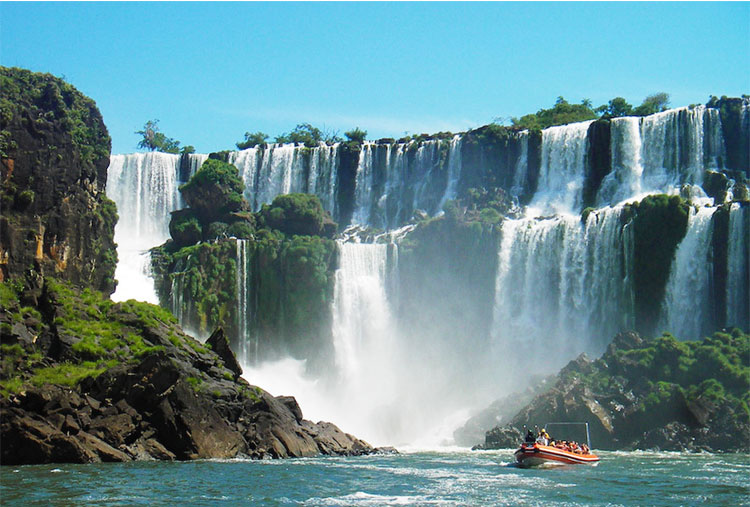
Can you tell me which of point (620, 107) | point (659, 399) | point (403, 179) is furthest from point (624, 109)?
point (659, 399)

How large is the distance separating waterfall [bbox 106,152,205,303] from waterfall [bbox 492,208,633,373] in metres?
27.2

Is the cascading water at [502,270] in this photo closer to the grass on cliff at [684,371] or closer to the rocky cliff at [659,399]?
the grass on cliff at [684,371]

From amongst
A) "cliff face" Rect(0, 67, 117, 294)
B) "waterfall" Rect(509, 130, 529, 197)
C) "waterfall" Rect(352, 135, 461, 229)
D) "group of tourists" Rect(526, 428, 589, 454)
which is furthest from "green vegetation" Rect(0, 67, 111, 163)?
"waterfall" Rect(509, 130, 529, 197)

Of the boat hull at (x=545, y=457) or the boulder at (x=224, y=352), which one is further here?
the boulder at (x=224, y=352)

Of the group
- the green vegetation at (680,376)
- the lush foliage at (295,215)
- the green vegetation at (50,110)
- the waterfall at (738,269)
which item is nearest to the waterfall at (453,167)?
the lush foliage at (295,215)

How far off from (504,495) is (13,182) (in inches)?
1121

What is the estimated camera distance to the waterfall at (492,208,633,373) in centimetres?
5691

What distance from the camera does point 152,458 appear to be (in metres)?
34.6

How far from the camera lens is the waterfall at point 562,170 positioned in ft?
226

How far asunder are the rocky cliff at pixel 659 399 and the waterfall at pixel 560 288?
6950mm

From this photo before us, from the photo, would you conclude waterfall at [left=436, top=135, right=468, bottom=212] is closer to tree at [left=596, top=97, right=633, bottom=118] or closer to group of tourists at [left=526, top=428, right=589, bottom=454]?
tree at [left=596, top=97, right=633, bottom=118]

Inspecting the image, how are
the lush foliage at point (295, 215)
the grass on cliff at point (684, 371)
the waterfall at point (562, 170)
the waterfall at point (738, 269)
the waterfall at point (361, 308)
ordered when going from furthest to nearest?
the waterfall at point (562, 170) → the lush foliage at point (295, 215) → the waterfall at point (361, 308) → the waterfall at point (738, 269) → the grass on cliff at point (684, 371)

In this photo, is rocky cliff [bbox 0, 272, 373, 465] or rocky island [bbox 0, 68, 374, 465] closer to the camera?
rocky cliff [bbox 0, 272, 373, 465]

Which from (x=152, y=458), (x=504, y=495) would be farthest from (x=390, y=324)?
(x=504, y=495)
